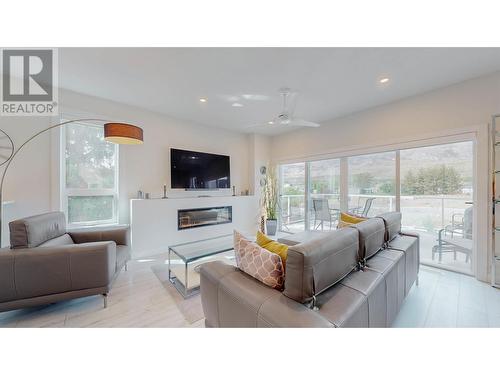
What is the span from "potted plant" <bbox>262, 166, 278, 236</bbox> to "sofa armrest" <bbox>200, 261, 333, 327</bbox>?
3.58m

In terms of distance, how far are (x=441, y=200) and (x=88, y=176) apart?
5.45 meters

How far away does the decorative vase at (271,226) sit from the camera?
485 centimetres

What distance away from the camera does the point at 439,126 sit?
8.98ft

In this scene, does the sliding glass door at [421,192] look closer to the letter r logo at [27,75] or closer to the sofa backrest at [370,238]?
the sofa backrest at [370,238]

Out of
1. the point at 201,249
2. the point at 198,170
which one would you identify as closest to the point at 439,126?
the point at 201,249

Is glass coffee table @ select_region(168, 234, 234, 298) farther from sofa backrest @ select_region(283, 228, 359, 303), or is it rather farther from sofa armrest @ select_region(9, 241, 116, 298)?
sofa backrest @ select_region(283, 228, 359, 303)

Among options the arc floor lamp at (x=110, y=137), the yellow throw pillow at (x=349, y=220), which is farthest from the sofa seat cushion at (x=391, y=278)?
the arc floor lamp at (x=110, y=137)

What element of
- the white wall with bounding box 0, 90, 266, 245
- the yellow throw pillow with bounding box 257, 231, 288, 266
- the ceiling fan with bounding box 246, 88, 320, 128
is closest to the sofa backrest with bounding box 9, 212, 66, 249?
the white wall with bounding box 0, 90, 266, 245

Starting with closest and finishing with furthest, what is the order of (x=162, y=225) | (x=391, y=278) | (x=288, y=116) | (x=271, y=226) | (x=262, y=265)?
1. (x=262, y=265)
2. (x=391, y=278)
3. (x=288, y=116)
4. (x=162, y=225)
5. (x=271, y=226)

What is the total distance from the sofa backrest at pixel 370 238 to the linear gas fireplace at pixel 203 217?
10.3ft

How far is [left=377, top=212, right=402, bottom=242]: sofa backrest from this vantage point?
1950 mm

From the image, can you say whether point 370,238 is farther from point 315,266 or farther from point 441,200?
point 441,200
